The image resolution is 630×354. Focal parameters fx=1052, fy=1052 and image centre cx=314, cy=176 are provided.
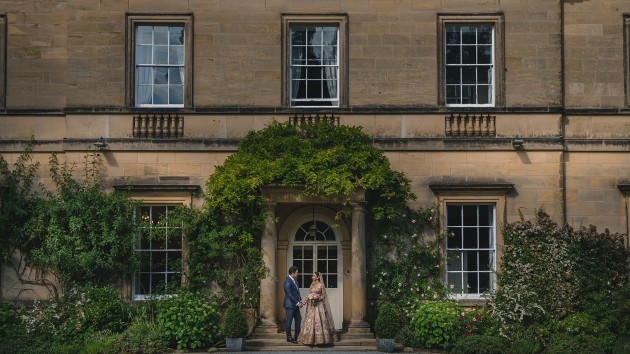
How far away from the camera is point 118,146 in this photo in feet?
71.8

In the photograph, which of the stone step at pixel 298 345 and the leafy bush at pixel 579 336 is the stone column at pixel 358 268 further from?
the leafy bush at pixel 579 336

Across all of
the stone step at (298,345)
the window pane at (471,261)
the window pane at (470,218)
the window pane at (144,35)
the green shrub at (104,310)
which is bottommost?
the stone step at (298,345)

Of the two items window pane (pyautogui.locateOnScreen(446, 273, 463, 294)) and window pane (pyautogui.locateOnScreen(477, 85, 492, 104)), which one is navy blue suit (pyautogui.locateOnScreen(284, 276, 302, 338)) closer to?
window pane (pyautogui.locateOnScreen(446, 273, 463, 294))

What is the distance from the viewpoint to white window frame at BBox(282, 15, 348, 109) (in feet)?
72.5

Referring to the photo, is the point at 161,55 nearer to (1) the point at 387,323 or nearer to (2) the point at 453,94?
(2) the point at 453,94

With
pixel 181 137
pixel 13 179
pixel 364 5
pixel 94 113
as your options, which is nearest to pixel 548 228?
pixel 364 5

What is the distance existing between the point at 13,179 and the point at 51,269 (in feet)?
6.78

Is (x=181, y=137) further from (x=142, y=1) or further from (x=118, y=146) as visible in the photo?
(x=142, y=1)

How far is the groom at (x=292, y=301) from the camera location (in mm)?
20703

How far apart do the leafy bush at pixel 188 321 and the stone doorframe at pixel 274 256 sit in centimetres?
109

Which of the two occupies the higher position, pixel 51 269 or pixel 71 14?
pixel 71 14

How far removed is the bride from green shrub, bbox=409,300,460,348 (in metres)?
1.69

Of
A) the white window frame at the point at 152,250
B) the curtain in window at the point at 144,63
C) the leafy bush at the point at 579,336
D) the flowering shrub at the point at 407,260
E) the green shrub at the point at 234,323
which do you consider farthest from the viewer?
the curtain in window at the point at 144,63

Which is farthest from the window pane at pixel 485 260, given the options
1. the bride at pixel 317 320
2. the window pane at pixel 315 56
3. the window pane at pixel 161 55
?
the window pane at pixel 161 55
